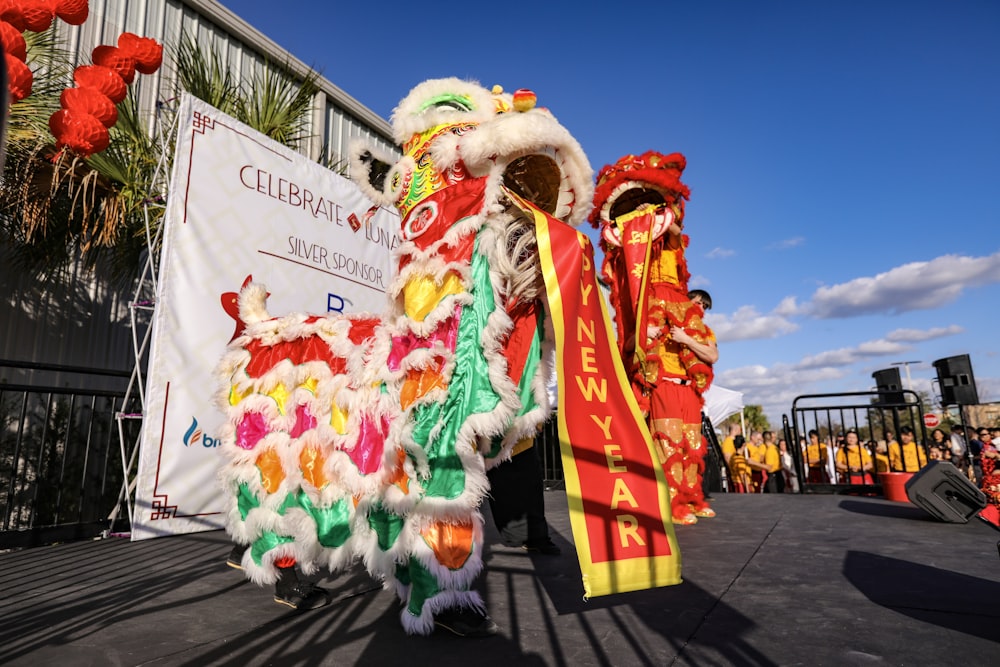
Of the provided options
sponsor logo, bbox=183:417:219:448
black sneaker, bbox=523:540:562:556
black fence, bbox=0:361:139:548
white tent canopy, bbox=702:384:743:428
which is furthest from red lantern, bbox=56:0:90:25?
white tent canopy, bbox=702:384:743:428

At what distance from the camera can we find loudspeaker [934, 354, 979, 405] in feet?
23.7

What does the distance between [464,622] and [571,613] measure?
0.46 metres

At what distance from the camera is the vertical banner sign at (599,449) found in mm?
1827

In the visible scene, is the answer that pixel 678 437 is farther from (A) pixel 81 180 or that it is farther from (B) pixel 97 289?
(B) pixel 97 289

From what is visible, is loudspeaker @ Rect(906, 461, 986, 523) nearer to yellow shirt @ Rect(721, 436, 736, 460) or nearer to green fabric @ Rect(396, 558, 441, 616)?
green fabric @ Rect(396, 558, 441, 616)

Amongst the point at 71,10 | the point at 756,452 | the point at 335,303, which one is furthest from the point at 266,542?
the point at 756,452

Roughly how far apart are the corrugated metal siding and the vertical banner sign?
3.76 m

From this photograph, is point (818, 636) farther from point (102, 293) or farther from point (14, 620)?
point (102, 293)

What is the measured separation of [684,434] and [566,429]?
2.48 m

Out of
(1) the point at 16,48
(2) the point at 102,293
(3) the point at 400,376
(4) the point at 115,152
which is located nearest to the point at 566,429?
(3) the point at 400,376

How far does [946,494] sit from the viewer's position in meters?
3.97

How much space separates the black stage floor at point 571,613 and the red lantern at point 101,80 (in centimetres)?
320

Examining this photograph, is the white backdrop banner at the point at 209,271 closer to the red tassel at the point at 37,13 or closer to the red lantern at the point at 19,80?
the red tassel at the point at 37,13

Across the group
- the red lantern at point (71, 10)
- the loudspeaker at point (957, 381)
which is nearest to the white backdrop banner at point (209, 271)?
the red lantern at point (71, 10)
